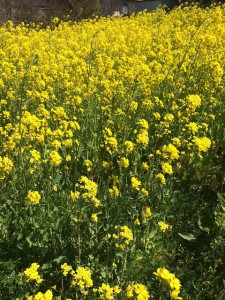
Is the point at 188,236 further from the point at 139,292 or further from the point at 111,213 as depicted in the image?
the point at 139,292

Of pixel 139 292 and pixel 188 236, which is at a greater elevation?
pixel 139 292

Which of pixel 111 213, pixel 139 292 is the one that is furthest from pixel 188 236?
pixel 139 292

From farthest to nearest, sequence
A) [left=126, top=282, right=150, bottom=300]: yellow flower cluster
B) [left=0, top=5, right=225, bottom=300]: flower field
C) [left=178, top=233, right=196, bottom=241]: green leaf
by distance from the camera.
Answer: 1. [left=178, top=233, right=196, bottom=241]: green leaf
2. [left=0, top=5, right=225, bottom=300]: flower field
3. [left=126, top=282, right=150, bottom=300]: yellow flower cluster

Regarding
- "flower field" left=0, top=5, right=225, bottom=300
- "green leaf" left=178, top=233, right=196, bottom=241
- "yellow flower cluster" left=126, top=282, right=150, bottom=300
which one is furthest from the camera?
"green leaf" left=178, top=233, right=196, bottom=241

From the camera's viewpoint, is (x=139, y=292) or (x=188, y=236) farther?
(x=188, y=236)

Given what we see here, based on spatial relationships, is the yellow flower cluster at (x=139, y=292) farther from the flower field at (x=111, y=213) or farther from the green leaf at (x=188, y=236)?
the green leaf at (x=188, y=236)

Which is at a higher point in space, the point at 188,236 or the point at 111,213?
the point at 111,213

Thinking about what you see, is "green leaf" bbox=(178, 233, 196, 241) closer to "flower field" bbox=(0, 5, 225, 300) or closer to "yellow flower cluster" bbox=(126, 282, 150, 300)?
"flower field" bbox=(0, 5, 225, 300)

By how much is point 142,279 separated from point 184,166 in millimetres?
1326

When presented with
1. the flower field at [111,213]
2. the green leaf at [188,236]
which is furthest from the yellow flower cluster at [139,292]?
the green leaf at [188,236]

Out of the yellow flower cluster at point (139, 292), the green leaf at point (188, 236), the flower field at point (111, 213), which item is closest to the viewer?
the yellow flower cluster at point (139, 292)

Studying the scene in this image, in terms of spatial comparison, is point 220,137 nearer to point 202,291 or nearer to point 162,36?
point 202,291

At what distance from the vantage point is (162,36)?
7215 mm

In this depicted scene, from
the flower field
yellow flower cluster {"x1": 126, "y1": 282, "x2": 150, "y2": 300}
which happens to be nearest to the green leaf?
the flower field
